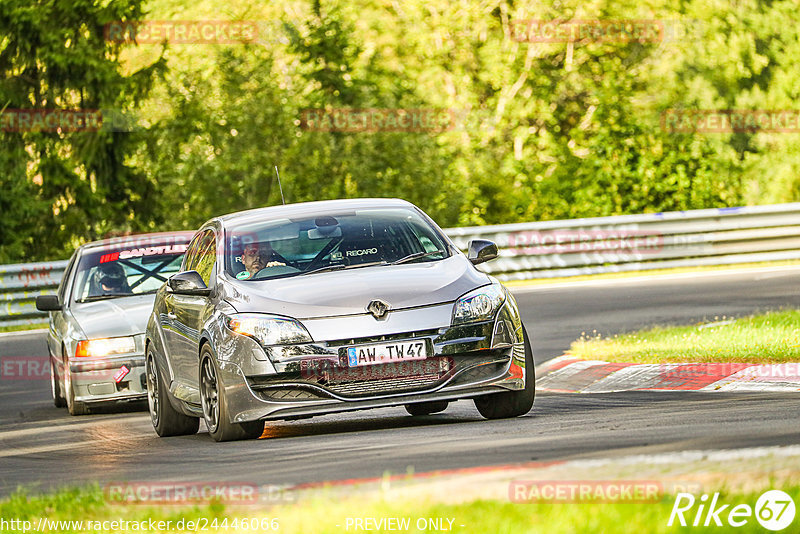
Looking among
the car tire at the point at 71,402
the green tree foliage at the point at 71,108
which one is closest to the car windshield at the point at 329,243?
the car tire at the point at 71,402

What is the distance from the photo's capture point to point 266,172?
34.4 metres

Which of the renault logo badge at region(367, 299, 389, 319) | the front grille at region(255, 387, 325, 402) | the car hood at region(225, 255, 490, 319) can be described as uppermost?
the car hood at region(225, 255, 490, 319)

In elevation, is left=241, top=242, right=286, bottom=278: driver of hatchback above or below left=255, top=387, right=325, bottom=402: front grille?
above

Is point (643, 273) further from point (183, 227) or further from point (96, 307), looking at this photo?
point (96, 307)

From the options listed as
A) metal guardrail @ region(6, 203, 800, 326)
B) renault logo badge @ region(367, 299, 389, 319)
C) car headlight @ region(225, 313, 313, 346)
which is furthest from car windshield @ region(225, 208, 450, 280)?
metal guardrail @ region(6, 203, 800, 326)

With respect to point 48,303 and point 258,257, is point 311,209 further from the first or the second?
point 48,303

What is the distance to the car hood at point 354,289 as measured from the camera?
10.1 metres

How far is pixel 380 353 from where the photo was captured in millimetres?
9969

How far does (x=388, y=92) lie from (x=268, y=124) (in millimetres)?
4773

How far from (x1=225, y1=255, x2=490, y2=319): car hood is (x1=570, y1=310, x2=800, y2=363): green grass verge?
345cm

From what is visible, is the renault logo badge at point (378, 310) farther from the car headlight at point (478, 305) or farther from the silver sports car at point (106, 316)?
the silver sports car at point (106, 316)

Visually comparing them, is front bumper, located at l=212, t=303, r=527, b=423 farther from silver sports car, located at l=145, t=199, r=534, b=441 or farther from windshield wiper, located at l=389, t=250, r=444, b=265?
windshield wiper, located at l=389, t=250, r=444, b=265

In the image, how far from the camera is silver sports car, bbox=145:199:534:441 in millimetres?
10000

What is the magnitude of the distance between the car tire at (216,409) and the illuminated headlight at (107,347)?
3.64 meters
